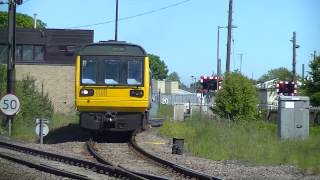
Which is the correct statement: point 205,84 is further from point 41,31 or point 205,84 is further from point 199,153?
point 41,31

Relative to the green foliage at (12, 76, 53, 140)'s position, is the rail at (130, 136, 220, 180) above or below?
below

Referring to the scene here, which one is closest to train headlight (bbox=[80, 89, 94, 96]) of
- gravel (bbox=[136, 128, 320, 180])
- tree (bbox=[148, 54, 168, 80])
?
gravel (bbox=[136, 128, 320, 180])

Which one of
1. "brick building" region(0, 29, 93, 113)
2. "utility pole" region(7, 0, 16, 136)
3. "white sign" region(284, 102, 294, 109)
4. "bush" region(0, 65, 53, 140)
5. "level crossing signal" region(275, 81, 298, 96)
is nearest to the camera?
"white sign" region(284, 102, 294, 109)

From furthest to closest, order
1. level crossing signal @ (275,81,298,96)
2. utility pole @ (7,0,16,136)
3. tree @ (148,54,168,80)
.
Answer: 1. tree @ (148,54,168,80)
2. level crossing signal @ (275,81,298,96)
3. utility pole @ (7,0,16,136)

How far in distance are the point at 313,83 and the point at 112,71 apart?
27.8 metres

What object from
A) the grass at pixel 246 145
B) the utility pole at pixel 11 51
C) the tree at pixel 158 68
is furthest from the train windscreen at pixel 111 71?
the tree at pixel 158 68

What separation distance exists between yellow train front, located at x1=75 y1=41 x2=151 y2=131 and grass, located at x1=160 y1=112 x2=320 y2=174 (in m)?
2.28

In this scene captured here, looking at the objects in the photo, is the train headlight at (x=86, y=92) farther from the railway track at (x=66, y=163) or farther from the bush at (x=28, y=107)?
the bush at (x=28, y=107)

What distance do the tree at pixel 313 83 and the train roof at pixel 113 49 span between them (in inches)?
1031

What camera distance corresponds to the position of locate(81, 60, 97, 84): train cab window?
21.3 m

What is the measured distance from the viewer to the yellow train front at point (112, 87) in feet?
69.6

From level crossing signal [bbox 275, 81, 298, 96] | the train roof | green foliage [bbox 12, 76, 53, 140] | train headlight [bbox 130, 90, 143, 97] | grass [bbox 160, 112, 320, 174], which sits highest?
the train roof

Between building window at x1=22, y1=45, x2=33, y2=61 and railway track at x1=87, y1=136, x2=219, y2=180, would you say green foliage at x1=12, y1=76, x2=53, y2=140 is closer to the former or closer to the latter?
railway track at x1=87, y1=136, x2=219, y2=180

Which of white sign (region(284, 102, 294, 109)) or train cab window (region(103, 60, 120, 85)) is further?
white sign (region(284, 102, 294, 109))
